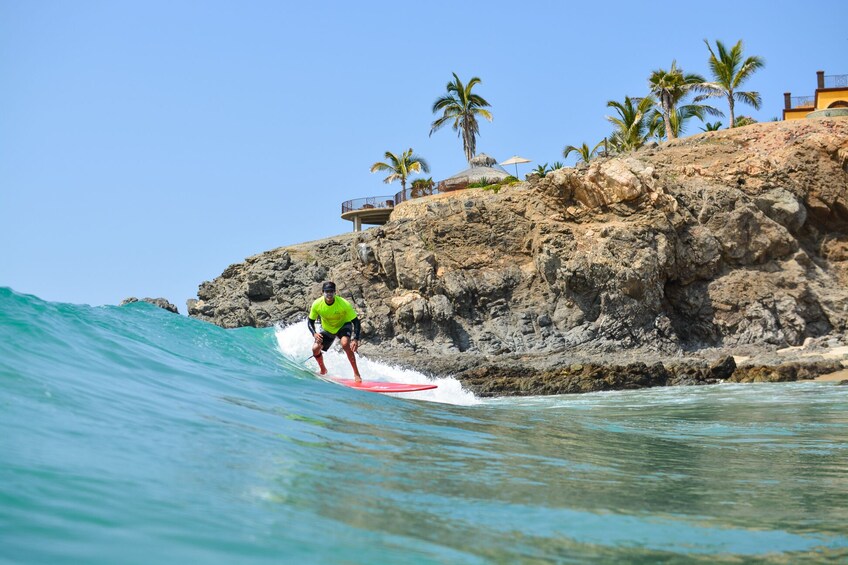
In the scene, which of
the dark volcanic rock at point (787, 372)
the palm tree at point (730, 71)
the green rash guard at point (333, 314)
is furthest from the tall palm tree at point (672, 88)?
the green rash guard at point (333, 314)

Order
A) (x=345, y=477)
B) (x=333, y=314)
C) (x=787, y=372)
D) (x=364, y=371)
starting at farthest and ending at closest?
(x=787, y=372), (x=364, y=371), (x=333, y=314), (x=345, y=477)

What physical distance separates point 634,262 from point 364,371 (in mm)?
14316

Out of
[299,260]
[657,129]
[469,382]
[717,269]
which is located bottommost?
[469,382]

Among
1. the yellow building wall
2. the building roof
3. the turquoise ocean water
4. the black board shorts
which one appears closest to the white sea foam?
the black board shorts

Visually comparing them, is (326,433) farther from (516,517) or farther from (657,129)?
(657,129)

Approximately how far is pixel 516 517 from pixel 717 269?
27415 millimetres

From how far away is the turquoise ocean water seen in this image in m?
3.50

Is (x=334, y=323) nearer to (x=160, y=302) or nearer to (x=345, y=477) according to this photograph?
(x=345, y=477)

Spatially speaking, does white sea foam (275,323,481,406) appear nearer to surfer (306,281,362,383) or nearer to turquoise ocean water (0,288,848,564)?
surfer (306,281,362,383)

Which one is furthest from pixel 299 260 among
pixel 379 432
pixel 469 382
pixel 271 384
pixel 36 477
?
pixel 36 477

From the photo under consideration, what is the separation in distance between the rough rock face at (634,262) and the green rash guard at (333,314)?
12.1 metres

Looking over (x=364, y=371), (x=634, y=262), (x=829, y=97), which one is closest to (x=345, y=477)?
(x=364, y=371)

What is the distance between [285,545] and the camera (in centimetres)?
341

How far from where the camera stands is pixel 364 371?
17406 millimetres
